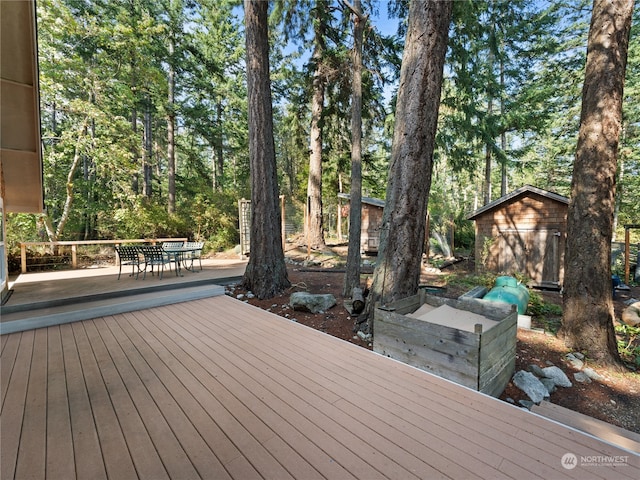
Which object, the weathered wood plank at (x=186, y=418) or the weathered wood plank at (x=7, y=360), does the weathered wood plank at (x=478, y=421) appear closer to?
the weathered wood plank at (x=186, y=418)

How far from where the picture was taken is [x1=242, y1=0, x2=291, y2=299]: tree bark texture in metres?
5.47

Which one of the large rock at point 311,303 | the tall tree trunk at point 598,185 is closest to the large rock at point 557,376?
the tall tree trunk at point 598,185

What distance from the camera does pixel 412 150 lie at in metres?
3.42

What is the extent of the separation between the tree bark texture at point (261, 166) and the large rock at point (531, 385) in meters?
3.98

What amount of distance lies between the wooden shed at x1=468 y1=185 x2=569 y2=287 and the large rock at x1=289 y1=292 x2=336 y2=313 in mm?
7462

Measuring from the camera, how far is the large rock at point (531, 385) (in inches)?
104

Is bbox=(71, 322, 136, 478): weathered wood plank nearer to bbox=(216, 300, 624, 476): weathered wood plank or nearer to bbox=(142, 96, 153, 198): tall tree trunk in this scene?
bbox=(216, 300, 624, 476): weathered wood plank

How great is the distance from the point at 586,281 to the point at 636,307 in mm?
2746

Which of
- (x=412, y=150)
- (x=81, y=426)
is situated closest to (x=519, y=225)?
(x=412, y=150)

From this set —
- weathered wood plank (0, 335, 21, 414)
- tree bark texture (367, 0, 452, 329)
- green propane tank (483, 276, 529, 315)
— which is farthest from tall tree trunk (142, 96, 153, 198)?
green propane tank (483, 276, 529, 315)

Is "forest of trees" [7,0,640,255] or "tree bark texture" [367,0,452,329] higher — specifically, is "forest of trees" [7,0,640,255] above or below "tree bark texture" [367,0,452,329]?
above

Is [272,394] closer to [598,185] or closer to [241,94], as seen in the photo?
[598,185]

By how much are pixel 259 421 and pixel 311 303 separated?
2615 mm

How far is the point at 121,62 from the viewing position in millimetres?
10375
